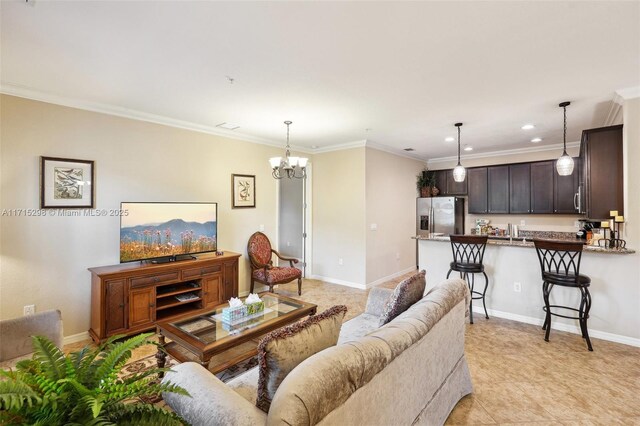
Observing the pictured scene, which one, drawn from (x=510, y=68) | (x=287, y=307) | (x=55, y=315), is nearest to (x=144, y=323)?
(x=55, y=315)

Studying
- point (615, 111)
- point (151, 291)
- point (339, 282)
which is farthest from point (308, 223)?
point (615, 111)

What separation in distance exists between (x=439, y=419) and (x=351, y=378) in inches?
47.0

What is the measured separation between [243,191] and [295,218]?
1.47 meters

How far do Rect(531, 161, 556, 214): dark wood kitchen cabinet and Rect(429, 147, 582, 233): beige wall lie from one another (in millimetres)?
297

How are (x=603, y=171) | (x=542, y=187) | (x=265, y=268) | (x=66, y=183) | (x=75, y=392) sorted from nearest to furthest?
(x=75, y=392) → (x=66, y=183) → (x=603, y=171) → (x=265, y=268) → (x=542, y=187)

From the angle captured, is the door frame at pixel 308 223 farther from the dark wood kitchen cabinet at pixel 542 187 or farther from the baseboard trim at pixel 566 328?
the dark wood kitchen cabinet at pixel 542 187

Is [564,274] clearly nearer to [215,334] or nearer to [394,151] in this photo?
[394,151]

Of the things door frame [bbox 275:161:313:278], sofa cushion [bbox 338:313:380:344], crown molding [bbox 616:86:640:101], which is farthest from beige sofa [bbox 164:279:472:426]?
door frame [bbox 275:161:313:278]

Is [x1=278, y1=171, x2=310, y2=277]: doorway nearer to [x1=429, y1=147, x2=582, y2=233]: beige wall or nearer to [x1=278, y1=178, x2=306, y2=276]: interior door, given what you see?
[x1=278, y1=178, x2=306, y2=276]: interior door

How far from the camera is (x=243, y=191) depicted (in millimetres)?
4812

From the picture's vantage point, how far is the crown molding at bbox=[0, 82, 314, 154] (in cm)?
287

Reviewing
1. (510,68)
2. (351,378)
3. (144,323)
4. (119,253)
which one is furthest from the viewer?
(119,253)

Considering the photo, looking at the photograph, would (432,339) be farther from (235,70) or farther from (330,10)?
(235,70)

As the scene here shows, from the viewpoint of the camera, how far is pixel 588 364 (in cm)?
273
